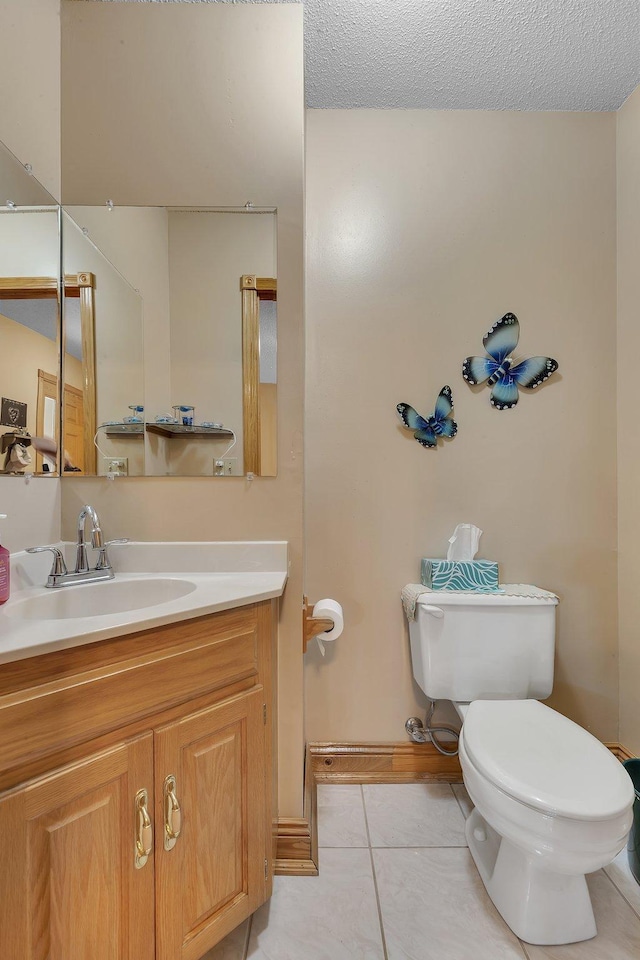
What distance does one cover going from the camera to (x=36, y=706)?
29.7 inches

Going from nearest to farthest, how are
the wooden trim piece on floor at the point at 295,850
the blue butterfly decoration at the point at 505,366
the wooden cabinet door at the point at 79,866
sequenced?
1. the wooden cabinet door at the point at 79,866
2. the wooden trim piece on floor at the point at 295,850
3. the blue butterfly decoration at the point at 505,366

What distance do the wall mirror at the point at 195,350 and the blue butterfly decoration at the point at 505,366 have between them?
2.60ft

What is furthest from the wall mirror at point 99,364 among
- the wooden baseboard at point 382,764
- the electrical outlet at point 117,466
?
the wooden baseboard at point 382,764

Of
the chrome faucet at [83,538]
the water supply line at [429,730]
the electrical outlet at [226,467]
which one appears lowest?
the water supply line at [429,730]

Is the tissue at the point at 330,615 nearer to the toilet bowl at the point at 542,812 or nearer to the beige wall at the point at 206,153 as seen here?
the beige wall at the point at 206,153

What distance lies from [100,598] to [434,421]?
48.4 inches

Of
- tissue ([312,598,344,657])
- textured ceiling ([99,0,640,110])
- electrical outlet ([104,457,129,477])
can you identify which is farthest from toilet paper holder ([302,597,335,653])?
textured ceiling ([99,0,640,110])

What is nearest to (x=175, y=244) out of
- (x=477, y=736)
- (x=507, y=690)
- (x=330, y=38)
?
(x=330, y=38)

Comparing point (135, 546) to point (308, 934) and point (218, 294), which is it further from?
→ point (308, 934)

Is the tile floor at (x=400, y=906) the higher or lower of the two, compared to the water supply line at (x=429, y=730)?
Answer: lower

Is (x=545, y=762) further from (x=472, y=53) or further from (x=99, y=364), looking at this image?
(x=472, y=53)

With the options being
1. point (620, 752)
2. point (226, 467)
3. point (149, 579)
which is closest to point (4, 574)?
point (149, 579)

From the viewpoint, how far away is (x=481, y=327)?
1.76 metres

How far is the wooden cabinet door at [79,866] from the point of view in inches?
28.6
